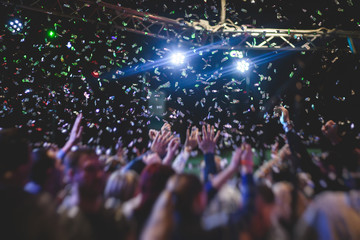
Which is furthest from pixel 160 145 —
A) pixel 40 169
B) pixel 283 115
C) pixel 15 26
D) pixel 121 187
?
pixel 15 26

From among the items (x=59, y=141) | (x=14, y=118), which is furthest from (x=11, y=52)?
(x=59, y=141)

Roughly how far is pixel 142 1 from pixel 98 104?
5442 millimetres

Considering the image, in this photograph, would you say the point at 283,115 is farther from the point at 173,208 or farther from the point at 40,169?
the point at 40,169

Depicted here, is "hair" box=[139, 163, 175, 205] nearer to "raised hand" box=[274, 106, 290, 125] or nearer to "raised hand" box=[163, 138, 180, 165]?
"raised hand" box=[163, 138, 180, 165]

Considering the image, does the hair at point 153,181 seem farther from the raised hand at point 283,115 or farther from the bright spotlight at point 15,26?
the bright spotlight at point 15,26

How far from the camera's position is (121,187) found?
2.20 meters

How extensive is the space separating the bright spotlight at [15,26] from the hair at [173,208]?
708 centimetres

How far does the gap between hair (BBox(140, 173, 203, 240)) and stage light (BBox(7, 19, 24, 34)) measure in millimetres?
7086

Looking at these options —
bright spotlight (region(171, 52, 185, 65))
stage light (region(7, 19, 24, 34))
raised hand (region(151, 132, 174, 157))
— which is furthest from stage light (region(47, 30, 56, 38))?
raised hand (region(151, 132, 174, 157))

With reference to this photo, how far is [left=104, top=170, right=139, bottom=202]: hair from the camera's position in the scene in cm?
218

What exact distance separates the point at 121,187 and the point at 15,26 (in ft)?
21.8

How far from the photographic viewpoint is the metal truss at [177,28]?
16.1ft

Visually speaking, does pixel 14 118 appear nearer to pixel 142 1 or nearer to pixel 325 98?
pixel 142 1

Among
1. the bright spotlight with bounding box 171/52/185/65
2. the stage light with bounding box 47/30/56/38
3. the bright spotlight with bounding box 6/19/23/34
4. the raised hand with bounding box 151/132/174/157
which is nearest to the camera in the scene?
the raised hand with bounding box 151/132/174/157
